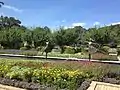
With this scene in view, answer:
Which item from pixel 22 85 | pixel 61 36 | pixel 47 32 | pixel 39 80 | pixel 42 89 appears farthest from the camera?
pixel 47 32

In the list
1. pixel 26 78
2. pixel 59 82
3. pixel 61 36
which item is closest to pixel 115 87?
pixel 59 82

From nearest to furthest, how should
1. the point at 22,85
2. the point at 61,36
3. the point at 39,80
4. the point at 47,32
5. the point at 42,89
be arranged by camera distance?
the point at 42,89 < the point at 22,85 < the point at 39,80 < the point at 61,36 < the point at 47,32

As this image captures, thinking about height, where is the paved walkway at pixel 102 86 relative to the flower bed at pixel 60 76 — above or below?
below

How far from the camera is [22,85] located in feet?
30.2

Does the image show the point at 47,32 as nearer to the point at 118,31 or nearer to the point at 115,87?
the point at 118,31

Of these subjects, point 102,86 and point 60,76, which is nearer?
point 102,86

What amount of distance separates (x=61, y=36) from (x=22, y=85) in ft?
109

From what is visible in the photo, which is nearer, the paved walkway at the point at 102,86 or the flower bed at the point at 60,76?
the paved walkway at the point at 102,86

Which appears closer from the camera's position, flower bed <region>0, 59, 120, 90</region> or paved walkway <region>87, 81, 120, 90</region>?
paved walkway <region>87, 81, 120, 90</region>

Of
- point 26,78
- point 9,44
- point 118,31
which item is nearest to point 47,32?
point 9,44

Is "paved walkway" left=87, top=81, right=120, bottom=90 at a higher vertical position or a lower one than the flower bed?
lower

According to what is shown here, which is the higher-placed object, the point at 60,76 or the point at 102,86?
the point at 60,76

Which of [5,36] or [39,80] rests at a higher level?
[5,36]

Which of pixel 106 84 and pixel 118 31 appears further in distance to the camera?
pixel 118 31
